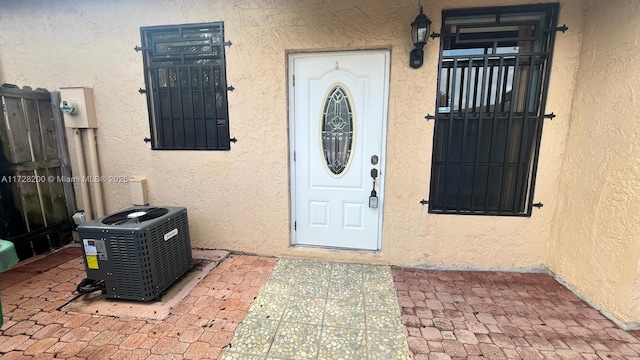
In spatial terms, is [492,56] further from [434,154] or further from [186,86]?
[186,86]

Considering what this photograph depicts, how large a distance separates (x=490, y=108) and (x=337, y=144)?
1643 millimetres

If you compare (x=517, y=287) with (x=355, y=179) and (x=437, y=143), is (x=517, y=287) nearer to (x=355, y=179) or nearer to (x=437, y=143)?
(x=437, y=143)

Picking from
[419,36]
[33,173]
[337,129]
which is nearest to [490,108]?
[419,36]

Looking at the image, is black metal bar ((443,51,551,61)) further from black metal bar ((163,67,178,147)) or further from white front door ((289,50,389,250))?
black metal bar ((163,67,178,147))

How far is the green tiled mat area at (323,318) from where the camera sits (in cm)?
207

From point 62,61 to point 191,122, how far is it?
1771 millimetres

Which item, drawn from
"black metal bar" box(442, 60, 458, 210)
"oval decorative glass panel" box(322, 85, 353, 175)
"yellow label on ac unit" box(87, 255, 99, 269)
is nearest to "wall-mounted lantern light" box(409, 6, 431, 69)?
"black metal bar" box(442, 60, 458, 210)

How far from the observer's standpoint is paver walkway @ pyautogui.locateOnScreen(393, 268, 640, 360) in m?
2.09

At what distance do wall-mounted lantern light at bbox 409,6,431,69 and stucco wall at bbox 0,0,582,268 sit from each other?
3.3 inches

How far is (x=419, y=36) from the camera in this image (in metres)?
2.72

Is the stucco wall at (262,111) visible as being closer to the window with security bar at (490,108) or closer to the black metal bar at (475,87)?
the window with security bar at (490,108)

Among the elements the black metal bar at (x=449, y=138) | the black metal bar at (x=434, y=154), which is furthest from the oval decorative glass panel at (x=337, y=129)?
the black metal bar at (x=449, y=138)

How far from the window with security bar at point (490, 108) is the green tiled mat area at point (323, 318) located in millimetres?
1184

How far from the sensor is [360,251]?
3420 millimetres
